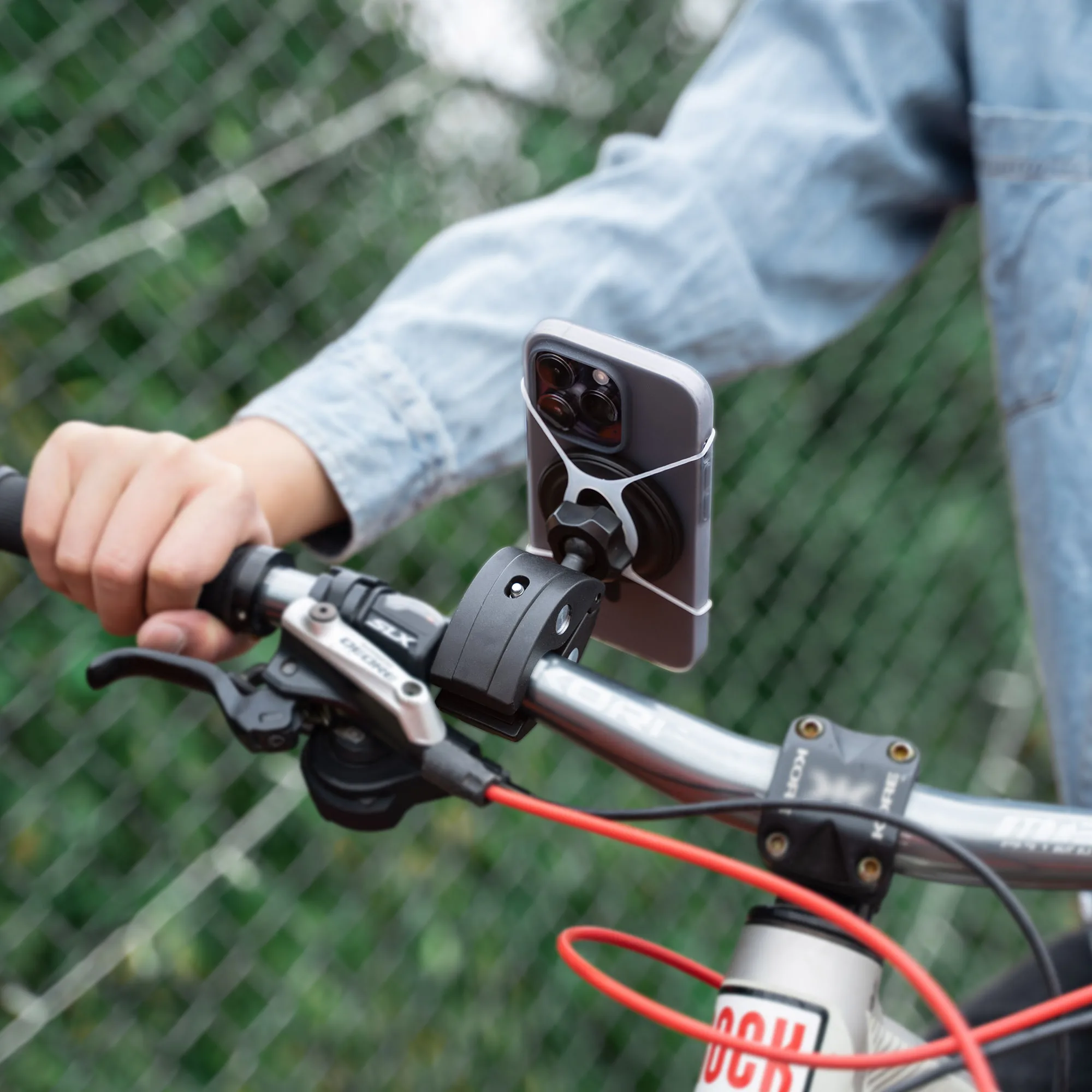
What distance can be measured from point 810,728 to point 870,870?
7 cm

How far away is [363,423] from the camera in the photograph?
0.87m

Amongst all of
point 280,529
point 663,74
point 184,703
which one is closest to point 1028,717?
point 663,74

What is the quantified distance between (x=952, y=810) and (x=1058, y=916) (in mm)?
2436

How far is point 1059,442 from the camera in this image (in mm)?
905

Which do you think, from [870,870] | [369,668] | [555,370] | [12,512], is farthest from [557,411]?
[12,512]

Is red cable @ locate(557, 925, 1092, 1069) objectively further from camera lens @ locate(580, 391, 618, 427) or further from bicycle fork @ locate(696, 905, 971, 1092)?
camera lens @ locate(580, 391, 618, 427)

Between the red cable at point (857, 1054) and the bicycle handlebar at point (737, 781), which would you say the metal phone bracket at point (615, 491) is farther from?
the red cable at point (857, 1054)

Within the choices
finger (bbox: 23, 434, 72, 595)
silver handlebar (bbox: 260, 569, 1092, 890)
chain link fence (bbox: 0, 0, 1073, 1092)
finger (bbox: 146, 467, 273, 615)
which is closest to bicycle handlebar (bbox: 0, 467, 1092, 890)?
silver handlebar (bbox: 260, 569, 1092, 890)

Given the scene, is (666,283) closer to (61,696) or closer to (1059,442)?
(1059,442)

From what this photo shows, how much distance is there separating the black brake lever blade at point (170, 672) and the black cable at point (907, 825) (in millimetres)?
209

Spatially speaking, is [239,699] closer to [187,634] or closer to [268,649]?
[187,634]

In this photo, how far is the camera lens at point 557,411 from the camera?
2.00 feet

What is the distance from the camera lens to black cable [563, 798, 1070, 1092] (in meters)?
0.55

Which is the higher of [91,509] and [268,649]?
[268,649]
